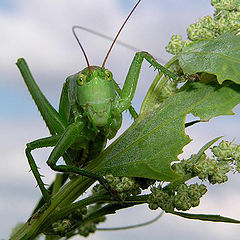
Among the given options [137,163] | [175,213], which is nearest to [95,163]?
[137,163]

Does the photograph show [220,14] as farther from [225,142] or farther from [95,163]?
[95,163]

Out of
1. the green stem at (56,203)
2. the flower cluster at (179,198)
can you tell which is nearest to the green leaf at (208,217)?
the flower cluster at (179,198)

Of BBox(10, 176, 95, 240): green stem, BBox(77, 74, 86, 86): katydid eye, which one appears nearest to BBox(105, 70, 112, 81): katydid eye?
BBox(77, 74, 86, 86): katydid eye

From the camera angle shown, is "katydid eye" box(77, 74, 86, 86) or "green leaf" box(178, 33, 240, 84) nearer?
"green leaf" box(178, 33, 240, 84)

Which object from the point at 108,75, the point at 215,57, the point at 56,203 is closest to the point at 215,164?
the point at 215,57

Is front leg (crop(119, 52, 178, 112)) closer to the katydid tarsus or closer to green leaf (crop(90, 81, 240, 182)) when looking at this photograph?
the katydid tarsus
